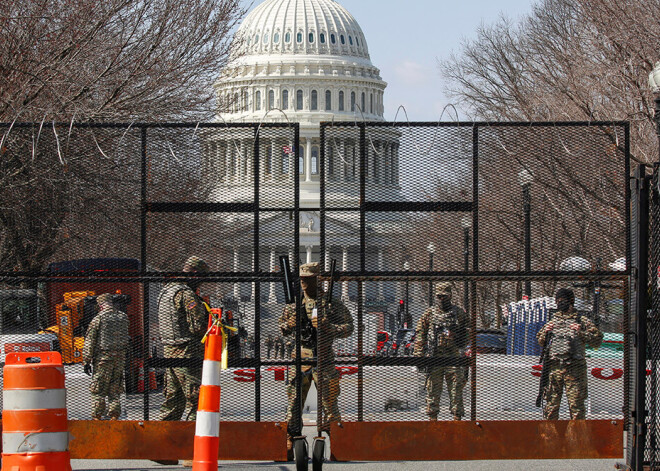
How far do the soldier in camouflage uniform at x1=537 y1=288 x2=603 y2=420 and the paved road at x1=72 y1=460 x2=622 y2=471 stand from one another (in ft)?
1.39

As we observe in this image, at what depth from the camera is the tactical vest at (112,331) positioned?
31.0ft

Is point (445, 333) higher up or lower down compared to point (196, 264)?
lower down

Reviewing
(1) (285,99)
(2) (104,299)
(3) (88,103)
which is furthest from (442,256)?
(1) (285,99)

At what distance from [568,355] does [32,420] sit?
14.9 ft

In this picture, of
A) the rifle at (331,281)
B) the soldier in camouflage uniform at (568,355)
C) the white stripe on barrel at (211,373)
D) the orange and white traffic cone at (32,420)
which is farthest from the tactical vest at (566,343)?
the orange and white traffic cone at (32,420)

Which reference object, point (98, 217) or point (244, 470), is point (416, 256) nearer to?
point (244, 470)

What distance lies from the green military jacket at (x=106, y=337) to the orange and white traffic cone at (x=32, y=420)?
1901 mm

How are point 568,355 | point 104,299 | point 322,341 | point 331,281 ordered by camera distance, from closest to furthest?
point 331,281, point 322,341, point 568,355, point 104,299

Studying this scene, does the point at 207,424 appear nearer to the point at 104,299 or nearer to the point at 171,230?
the point at 171,230

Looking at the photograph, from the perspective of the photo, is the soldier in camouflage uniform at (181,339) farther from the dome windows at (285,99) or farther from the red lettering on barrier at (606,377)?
the dome windows at (285,99)

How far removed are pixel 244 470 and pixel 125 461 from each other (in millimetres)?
1395

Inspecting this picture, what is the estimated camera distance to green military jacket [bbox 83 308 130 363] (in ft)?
30.6

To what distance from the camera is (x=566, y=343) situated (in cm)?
959

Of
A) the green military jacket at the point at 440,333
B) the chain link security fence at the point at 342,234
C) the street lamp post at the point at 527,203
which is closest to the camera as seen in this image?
the chain link security fence at the point at 342,234
